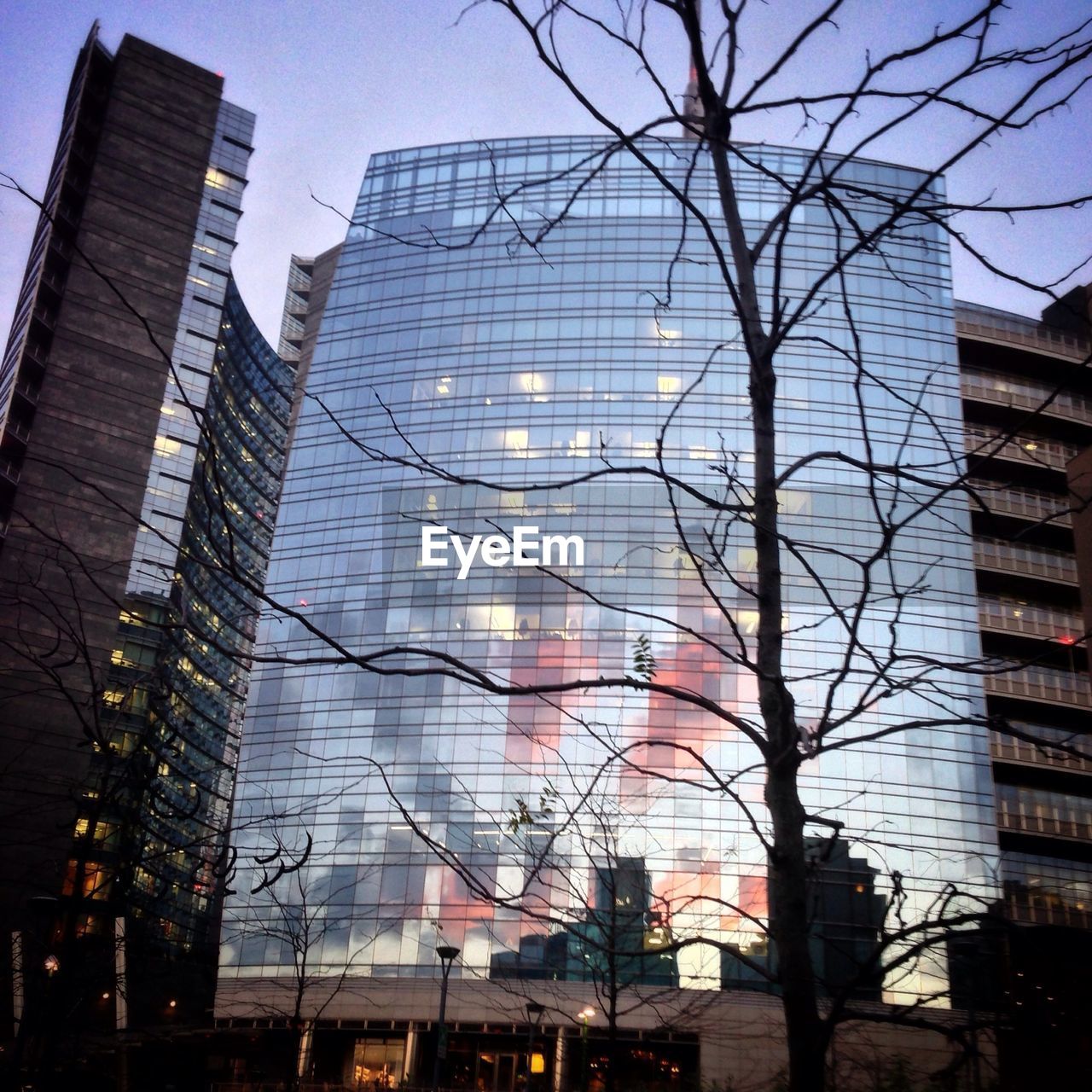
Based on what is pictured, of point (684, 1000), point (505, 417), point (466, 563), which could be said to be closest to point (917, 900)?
point (684, 1000)

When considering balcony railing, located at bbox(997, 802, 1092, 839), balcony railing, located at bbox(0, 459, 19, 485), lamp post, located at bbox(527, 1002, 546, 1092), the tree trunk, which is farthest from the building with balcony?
balcony railing, located at bbox(0, 459, 19, 485)

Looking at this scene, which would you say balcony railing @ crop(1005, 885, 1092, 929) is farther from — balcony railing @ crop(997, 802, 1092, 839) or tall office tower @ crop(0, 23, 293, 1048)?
tall office tower @ crop(0, 23, 293, 1048)

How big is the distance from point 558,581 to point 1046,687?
28.5 meters

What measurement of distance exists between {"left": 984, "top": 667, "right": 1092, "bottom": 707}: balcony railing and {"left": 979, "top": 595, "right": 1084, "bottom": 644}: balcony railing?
333cm

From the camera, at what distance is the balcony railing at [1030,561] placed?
→ 201ft

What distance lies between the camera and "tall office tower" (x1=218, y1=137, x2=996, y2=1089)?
5688 cm

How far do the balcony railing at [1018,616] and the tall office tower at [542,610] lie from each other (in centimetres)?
113

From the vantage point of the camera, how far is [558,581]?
52188mm

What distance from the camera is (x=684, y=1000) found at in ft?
163

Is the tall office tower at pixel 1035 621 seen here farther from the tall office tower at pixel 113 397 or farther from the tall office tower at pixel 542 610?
the tall office tower at pixel 113 397

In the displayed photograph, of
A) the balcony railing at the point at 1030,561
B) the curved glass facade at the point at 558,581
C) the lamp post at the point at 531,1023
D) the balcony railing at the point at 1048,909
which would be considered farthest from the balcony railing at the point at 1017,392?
the lamp post at the point at 531,1023

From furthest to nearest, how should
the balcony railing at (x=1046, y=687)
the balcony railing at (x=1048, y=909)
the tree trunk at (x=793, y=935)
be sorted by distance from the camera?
the balcony railing at (x=1046, y=687) < the balcony railing at (x=1048, y=909) < the tree trunk at (x=793, y=935)

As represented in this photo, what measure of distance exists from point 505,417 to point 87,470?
31.0 meters

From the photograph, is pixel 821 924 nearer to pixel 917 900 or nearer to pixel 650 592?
pixel 917 900
